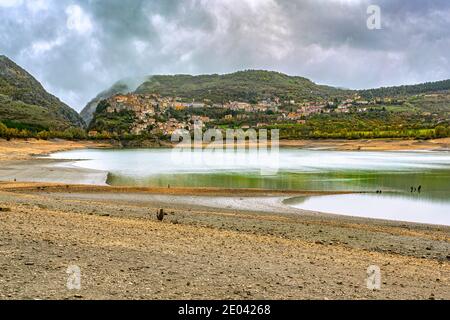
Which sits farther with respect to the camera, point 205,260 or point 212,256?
point 212,256

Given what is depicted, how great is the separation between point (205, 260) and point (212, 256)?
1.63 feet

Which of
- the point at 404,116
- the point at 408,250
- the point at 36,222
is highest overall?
the point at 404,116

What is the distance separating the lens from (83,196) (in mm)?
27219

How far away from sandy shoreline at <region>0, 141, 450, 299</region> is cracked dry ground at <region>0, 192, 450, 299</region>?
0.07 ft

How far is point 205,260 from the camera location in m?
9.97

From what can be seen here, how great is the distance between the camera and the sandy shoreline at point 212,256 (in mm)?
7723

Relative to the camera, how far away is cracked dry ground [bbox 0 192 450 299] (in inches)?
302

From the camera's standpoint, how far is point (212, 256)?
10.4 metres

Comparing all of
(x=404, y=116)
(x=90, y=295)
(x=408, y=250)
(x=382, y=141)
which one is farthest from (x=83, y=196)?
(x=404, y=116)

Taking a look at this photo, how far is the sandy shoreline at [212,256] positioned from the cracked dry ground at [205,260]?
22 millimetres
